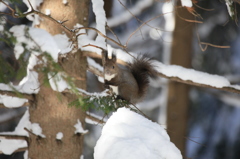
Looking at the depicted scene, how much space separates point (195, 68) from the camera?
568cm

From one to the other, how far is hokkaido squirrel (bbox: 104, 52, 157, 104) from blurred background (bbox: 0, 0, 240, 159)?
1830mm

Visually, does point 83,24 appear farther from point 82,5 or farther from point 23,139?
point 23,139

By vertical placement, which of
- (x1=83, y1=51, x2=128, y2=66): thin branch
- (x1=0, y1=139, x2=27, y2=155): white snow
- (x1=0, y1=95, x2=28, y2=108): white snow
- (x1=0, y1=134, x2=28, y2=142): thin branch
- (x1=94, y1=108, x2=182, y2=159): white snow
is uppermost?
(x1=83, y1=51, x2=128, y2=66): thin branch

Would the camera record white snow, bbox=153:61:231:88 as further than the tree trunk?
No

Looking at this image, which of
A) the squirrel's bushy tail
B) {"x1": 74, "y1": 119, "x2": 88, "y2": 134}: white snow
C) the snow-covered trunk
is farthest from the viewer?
the snow-covered trunk

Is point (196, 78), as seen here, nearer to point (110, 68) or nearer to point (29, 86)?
point (110, 68)

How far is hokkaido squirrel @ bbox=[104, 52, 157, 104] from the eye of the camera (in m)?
2.52

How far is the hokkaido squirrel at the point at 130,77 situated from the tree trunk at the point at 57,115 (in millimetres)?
365

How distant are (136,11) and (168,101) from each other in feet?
5.08

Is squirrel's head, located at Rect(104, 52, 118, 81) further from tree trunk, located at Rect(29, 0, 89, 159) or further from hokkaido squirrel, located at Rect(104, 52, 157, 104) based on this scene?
tree trunk, located at Rect(29, 0, 89, 159)

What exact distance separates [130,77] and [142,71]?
0.45 feet

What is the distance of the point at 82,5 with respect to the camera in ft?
9.68

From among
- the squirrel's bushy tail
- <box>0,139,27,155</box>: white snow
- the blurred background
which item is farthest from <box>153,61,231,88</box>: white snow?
the blurred background

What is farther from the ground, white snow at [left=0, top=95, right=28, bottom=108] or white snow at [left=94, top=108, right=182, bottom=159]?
white snow at [left=94, top=108, right=182, bottom=159]
